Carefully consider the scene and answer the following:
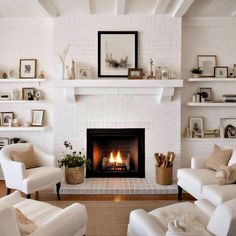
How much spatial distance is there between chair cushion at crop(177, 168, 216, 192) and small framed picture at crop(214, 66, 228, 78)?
6.07 feet

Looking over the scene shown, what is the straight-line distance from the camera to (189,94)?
461 centimetres

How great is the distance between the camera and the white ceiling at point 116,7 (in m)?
3.70

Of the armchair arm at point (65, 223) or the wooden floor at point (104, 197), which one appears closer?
the armchair arm at point (65, 223)

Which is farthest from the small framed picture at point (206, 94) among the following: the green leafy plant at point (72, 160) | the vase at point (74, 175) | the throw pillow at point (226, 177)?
the vase at point (74, 175)

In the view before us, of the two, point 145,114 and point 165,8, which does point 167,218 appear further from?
point 165,8

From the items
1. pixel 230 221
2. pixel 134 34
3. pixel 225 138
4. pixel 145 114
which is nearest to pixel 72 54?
pixel 134 34

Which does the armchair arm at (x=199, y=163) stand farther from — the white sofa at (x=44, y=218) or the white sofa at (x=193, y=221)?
the white sofa at (x=44, y=218)

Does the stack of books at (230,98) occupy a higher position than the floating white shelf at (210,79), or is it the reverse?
the floating white shelf at (210,79)

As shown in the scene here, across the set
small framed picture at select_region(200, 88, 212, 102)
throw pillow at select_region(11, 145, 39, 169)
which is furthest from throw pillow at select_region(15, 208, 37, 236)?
small framed picture at select_region(200, 88, 212, 102)

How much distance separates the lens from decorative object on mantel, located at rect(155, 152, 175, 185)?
404 centimetres

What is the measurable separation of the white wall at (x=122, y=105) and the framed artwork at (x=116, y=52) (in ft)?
0.29

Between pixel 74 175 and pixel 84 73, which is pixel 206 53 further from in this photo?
pixel 74 175

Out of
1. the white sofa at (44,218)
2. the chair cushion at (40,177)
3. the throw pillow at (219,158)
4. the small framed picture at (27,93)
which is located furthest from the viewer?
the small framed picture at (27,93)

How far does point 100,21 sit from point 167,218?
10.8ft
